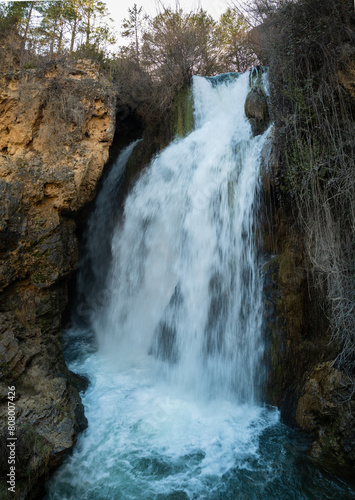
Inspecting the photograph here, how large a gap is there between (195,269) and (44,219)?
286cm

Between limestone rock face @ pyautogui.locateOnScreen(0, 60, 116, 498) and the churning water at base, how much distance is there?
0.73 metres

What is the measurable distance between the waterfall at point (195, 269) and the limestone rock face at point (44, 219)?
5.58 ft

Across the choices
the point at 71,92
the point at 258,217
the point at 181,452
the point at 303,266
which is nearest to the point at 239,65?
the point at 71,92

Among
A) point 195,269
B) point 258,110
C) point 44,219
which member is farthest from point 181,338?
point 258,110

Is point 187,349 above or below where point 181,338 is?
below

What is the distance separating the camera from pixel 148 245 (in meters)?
7.39

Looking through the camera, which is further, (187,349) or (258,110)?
(258,110)

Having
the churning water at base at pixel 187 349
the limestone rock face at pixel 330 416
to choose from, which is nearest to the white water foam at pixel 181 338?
the churning water at base at pixel 187 349

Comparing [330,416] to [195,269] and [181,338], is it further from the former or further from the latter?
[195,269]

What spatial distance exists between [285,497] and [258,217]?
3923mm

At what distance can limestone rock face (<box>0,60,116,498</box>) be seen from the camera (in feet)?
14.9

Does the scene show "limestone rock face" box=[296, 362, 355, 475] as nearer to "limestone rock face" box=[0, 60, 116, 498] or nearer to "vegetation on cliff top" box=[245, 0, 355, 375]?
"vegetation on cliff top" box=[245, 0, 355, 375]

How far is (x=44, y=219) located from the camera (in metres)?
5.59

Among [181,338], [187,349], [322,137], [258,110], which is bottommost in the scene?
[187,349]
